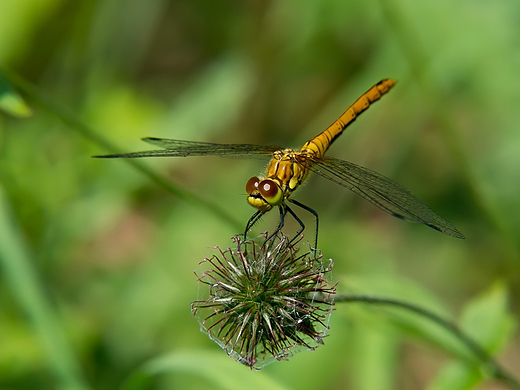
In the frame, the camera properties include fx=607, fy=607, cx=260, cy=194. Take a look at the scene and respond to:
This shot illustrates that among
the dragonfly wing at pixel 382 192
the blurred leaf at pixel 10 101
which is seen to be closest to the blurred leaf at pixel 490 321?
the dragonfly wing at pixel 382 192

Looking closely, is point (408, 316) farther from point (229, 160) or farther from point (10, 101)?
point (229, 160)

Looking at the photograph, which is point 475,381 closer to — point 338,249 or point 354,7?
point 338,249

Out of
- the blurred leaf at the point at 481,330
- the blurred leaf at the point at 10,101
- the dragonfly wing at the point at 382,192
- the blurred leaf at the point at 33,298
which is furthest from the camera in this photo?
the blurred leaf at the point at 33,298

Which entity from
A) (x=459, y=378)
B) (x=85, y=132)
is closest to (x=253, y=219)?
(x=85, y=132)

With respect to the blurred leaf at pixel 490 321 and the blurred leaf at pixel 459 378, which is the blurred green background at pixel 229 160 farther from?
Result: the blurred leaf at pixel 490 321

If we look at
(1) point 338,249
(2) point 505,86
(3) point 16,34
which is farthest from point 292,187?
(3) point 16,34

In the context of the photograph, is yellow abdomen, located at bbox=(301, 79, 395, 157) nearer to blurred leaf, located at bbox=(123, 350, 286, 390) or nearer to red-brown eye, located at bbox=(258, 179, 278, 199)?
red-brown eye, located at bbox=(258, 179, 278, 199)
